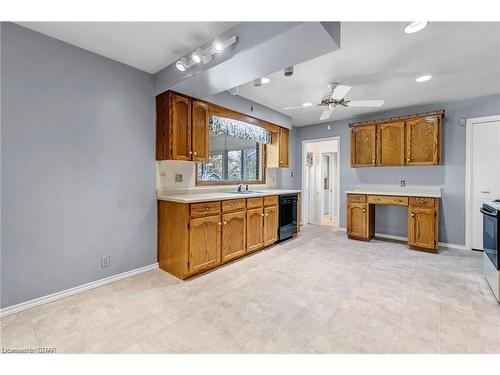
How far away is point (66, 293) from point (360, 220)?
4.38 metres

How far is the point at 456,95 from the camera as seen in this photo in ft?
11.9

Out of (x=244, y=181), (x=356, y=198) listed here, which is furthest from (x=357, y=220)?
(x=244, y=181)

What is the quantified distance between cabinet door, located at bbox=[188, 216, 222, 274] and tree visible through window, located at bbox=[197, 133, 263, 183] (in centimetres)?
96

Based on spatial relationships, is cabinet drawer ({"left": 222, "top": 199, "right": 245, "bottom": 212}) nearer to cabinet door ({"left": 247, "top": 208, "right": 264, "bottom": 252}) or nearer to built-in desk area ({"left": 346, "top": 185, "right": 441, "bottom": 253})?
cabinet door ({"left": 247, "top": 208, "right": 264, "bottom": 252})

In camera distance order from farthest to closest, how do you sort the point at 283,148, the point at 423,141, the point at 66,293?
1. the point at 283,148
2. the point at 423,141
3. the point at 66,293

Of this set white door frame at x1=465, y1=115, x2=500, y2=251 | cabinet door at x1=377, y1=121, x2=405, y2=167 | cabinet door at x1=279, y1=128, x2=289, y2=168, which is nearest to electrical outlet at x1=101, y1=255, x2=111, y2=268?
cabinet door at x1=279, y1=128, x2=289, y2=168

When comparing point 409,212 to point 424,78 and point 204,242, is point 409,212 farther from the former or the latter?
point 204,242

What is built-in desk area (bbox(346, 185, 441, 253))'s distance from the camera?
11.8 ft

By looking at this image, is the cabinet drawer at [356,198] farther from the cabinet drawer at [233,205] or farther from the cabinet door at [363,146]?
the cabinet drawer at [233,205]

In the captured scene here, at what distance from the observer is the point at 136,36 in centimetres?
212

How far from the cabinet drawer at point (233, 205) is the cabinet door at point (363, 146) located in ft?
8.62

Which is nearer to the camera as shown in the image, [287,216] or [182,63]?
[182,63]

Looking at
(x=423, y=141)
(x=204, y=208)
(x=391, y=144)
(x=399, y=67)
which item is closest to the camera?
(x=399, y=67)

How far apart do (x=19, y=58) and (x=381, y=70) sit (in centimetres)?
365
